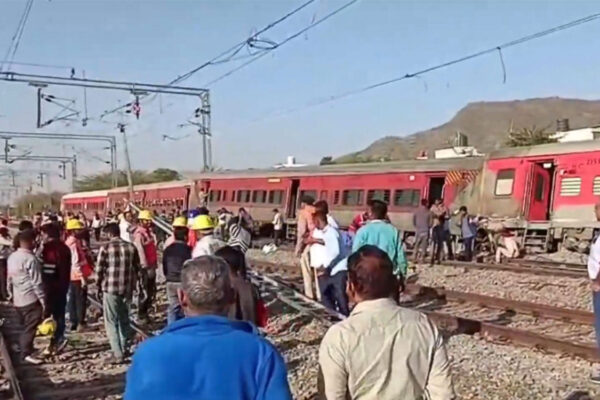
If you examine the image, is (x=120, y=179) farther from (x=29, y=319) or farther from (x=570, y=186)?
(x=29, y=319)

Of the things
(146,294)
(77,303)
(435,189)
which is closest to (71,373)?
(77,303)

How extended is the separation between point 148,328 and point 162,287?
20.2ft

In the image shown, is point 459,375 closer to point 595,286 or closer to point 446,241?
point 595,286

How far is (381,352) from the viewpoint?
353 cm

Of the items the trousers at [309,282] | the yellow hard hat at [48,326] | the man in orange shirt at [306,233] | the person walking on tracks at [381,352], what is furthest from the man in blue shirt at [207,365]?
the trousers at [309,282]

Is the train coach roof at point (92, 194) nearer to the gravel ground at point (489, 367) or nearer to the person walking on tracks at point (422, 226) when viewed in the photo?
the person walking on tracks at point (422, 226)

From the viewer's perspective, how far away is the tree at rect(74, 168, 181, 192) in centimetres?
8912

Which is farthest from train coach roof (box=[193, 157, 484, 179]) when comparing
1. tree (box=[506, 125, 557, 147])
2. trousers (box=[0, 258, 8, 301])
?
tree (box=[506, 125, 557, 147])

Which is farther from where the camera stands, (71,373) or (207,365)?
(71,373)

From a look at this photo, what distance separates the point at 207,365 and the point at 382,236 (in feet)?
20.2

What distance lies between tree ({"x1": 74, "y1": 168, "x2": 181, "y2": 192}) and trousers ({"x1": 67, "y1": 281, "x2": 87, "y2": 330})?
246ft

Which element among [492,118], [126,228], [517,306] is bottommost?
[517,306]

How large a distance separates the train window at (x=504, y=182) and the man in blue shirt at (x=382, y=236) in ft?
53.4

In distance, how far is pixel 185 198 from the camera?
41625 mm
